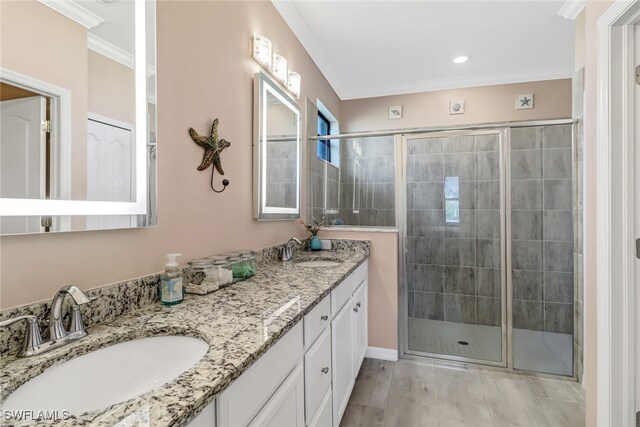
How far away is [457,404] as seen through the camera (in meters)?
1.90

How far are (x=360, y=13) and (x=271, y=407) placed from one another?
250 centimetres

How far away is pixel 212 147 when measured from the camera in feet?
4.50

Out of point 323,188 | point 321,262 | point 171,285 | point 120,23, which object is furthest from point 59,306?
point 323,188

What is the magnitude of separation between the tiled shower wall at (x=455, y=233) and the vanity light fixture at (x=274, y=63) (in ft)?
3.65

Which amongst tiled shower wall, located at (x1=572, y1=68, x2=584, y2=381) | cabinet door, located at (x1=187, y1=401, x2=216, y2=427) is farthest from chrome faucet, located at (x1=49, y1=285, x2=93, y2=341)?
tiled shower wall, located at (x1=572, y1=68, x2=584, y2=381)

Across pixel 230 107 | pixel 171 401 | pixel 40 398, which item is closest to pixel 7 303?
pixel 40 398

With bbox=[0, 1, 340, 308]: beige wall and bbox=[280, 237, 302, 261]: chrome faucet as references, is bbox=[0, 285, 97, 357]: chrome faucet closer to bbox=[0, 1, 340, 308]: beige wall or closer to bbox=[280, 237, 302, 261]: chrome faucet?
bbox=[0, 1, 340, 308]: beige wall

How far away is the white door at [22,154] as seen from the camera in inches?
26.5

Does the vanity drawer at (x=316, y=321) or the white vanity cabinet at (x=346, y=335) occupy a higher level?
the vanity drawer at (x=316, y=321)

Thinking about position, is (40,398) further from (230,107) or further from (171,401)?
(230,107)

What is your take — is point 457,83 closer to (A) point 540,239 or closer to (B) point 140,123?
(A) point 540,239

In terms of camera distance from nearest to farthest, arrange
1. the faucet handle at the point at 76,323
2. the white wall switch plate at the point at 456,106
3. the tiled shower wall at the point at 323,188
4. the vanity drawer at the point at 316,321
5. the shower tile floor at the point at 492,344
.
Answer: the faucet handle at the point at 76,323, the vanity drawer at the point at 316,321, the shower tile floor at the point at 492,344, the tiled shower wall at the point at 323,188, the white wall switch plate at the point at 456,106

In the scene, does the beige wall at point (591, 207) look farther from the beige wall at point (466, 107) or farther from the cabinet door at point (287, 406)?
the beige wall at point (466, 107)

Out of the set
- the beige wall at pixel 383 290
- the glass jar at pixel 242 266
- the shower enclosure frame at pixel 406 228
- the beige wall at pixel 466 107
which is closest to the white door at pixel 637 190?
the shower enclosure frame at pixel 406 228
